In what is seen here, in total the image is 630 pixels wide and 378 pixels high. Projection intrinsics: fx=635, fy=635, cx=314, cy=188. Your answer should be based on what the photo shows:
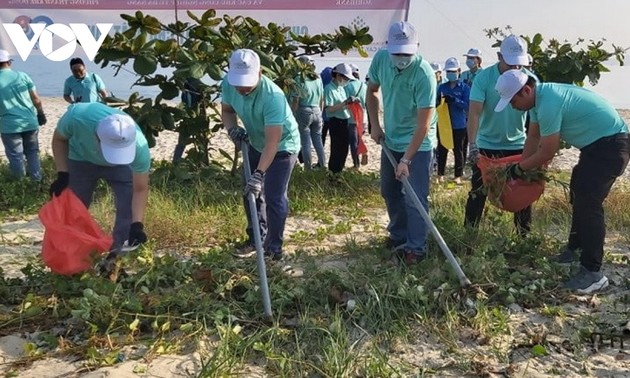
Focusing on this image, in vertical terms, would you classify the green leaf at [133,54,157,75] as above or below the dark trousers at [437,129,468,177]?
above

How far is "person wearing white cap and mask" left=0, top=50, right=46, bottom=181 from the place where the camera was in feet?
20.2

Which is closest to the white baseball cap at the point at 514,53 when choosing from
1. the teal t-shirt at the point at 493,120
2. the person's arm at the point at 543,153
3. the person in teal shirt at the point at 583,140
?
the teal t-shirt at the point at 493,120

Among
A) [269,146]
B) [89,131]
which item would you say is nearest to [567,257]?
[269,146]

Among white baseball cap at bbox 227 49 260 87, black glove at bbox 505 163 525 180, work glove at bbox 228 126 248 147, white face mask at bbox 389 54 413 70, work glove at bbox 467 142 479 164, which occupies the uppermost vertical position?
white face mask at bbox 389 54 413 70

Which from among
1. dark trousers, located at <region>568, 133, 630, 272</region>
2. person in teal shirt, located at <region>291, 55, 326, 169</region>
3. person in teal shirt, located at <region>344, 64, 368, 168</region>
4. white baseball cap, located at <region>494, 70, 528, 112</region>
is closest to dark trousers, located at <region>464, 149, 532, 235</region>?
dark trousers, located at <region>568, 133, 630, 272</region>

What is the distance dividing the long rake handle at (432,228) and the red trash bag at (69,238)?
67.3 inches

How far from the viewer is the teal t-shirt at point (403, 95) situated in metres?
3.70

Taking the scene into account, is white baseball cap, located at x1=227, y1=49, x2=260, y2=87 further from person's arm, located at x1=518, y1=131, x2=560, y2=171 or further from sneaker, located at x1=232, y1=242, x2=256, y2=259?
person's arm, located at x1=518, y1=131, x2=560, y2=171

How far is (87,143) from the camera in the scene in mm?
3430

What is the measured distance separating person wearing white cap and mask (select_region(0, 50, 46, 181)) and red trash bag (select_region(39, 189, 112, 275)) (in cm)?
320

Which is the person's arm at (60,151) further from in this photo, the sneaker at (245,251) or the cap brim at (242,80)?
the sneaker at (245,251)

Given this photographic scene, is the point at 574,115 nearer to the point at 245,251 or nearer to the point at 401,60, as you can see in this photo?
the point at 401,60

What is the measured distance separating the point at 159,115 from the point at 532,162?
3368 mm

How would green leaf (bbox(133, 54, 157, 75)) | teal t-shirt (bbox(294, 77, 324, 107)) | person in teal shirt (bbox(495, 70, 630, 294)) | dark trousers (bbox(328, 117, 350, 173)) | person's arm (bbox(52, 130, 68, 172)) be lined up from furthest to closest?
1. dark trousers (bbox(328, 117, 350, 173))
2. teal t-shirt (bbox(294, 77, 324, 107))
3. green leaf (bbox(133, 54, 157, 75))
4. person's arm (bbox(52, 130, 68, 172))
5. person in teal shirt (bbox(495, 70, 630, 294))
